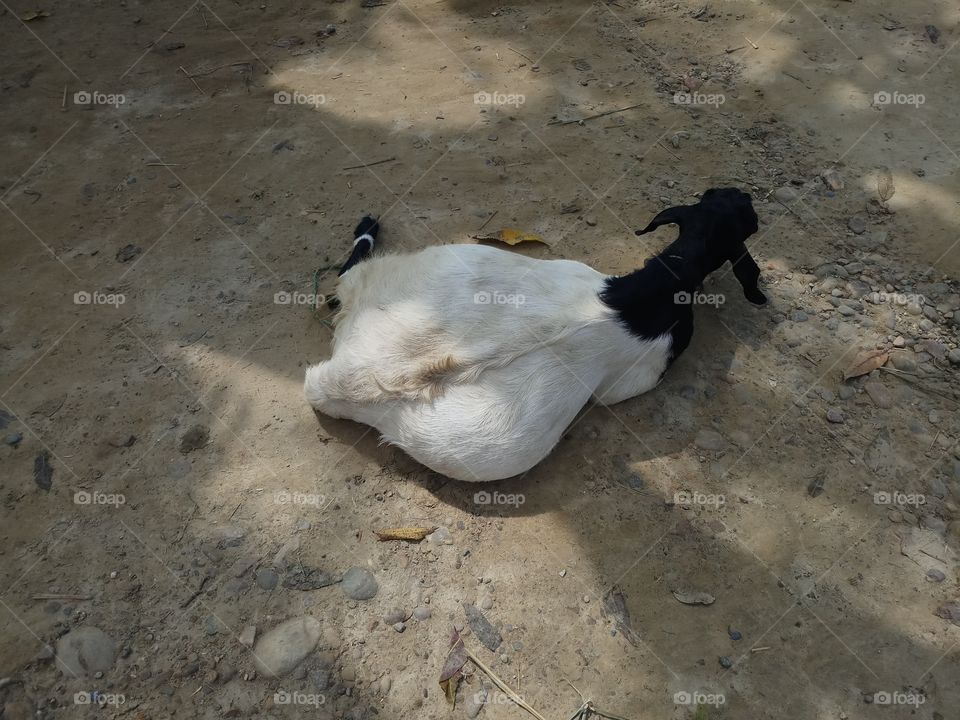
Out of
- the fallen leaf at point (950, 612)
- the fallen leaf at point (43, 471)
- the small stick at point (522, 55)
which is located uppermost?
the small stick at point (522, 55)

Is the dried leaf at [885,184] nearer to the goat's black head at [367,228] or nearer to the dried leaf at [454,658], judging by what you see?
the goat's black head at [367,228]

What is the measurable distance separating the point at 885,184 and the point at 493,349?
3378mm

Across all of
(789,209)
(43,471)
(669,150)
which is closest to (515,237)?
(669,150)

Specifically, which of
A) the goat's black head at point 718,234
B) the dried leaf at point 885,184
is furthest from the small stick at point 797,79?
the goat's black head at point 718,234

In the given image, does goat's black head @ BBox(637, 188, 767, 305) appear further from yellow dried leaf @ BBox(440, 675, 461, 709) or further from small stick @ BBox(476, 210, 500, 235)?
yellow dried leaf @ BBox(440, 675, 461, 709)

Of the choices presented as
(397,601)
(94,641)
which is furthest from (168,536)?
(397,601)

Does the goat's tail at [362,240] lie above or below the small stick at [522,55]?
below

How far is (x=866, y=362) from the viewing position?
382 cm

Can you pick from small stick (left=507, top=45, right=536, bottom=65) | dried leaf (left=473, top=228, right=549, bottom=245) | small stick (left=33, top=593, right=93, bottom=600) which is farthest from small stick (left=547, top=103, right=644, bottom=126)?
small stick (left=33, top=593, right=93, bottom=600)

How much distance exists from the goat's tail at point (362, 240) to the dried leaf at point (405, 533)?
1741mm

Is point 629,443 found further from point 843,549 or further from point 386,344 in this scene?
point 386,344

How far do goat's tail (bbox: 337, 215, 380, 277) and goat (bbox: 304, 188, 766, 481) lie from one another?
22.2 inches

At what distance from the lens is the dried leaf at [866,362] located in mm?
3777

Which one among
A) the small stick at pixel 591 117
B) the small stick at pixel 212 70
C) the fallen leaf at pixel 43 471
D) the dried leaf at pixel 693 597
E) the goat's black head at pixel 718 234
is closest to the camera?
the dried leaf at pixel 693 597
